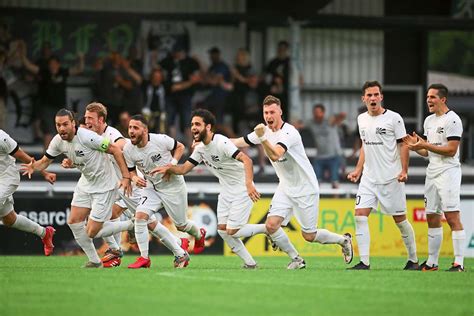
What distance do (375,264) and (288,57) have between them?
9384 millimetres

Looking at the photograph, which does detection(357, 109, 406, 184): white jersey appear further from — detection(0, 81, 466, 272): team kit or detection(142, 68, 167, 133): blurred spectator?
detection(142, 68, 167, 133): blurred spectator

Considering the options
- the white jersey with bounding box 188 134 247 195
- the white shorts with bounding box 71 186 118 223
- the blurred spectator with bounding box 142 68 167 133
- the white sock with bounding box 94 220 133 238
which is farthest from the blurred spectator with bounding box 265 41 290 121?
the white shorts with bounding box 71 186 118 223

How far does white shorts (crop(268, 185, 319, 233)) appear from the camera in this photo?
49.2 feet

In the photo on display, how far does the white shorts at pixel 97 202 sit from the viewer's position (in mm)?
15234

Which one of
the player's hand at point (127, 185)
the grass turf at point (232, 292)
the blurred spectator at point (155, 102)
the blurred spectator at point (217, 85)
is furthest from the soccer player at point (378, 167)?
the blurred spectator at point (217, 85)

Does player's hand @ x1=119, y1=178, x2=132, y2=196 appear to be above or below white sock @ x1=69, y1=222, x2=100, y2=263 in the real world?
above

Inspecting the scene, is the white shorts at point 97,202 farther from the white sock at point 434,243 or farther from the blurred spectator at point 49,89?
the blurred spectator at point 49,89

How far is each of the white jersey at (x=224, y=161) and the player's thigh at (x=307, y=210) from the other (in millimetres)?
751

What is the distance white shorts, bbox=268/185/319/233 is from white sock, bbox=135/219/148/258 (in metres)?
1.58

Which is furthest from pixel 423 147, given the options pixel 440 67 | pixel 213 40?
pixel 440 67

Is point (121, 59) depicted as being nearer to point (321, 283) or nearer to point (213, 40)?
point (213, 40)

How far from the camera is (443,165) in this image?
15.0 m

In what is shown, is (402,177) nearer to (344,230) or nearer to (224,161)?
(224,161)

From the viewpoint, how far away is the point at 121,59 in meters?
24.8
